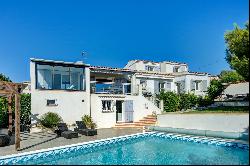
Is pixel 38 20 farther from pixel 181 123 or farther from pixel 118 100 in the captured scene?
pixel 181 123

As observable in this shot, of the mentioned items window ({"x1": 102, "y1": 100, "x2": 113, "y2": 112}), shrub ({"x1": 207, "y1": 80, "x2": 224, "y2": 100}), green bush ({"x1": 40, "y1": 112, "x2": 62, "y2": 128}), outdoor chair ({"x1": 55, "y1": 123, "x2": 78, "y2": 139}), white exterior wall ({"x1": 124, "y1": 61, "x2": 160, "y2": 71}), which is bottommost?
outdoor chair ({"x1": 55, "y1": 123, "x2": 78, "y2": 139})

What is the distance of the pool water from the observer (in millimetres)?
16906

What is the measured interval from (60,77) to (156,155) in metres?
18.1

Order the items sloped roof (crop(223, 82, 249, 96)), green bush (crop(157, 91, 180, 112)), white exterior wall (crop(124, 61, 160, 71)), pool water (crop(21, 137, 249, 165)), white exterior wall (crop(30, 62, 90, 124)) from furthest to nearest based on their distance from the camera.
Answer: white exterior wall (crop(124, 61, 160, 71)) < green bush (crop(157, 91, 180, 112)) < sloped roof (crop(223, 82, 249, 96)) < white exterior wall (crop(30, 62, 90, 124)) < pool water (crop(21, 137, 249, 165))

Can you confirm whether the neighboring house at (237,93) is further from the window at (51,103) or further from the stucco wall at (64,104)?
the window at (51,103)

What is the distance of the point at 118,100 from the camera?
119ft

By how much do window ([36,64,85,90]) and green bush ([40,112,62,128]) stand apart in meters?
3.35

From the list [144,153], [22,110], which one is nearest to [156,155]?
[144,153]

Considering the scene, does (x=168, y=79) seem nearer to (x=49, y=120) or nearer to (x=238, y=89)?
(x=238, y=89)

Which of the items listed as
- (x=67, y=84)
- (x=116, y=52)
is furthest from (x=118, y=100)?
(x=116, y=52)

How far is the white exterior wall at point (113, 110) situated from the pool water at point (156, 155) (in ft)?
34.8

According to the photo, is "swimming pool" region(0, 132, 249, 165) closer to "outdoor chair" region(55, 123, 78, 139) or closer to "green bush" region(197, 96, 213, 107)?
"outdoor chair" region(55, 123, 78, 139)

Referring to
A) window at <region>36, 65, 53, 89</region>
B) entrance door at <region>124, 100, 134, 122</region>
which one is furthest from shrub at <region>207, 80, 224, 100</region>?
window at <region>36, 65, 53, 89</region>

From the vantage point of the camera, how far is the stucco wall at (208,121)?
23578 mm
